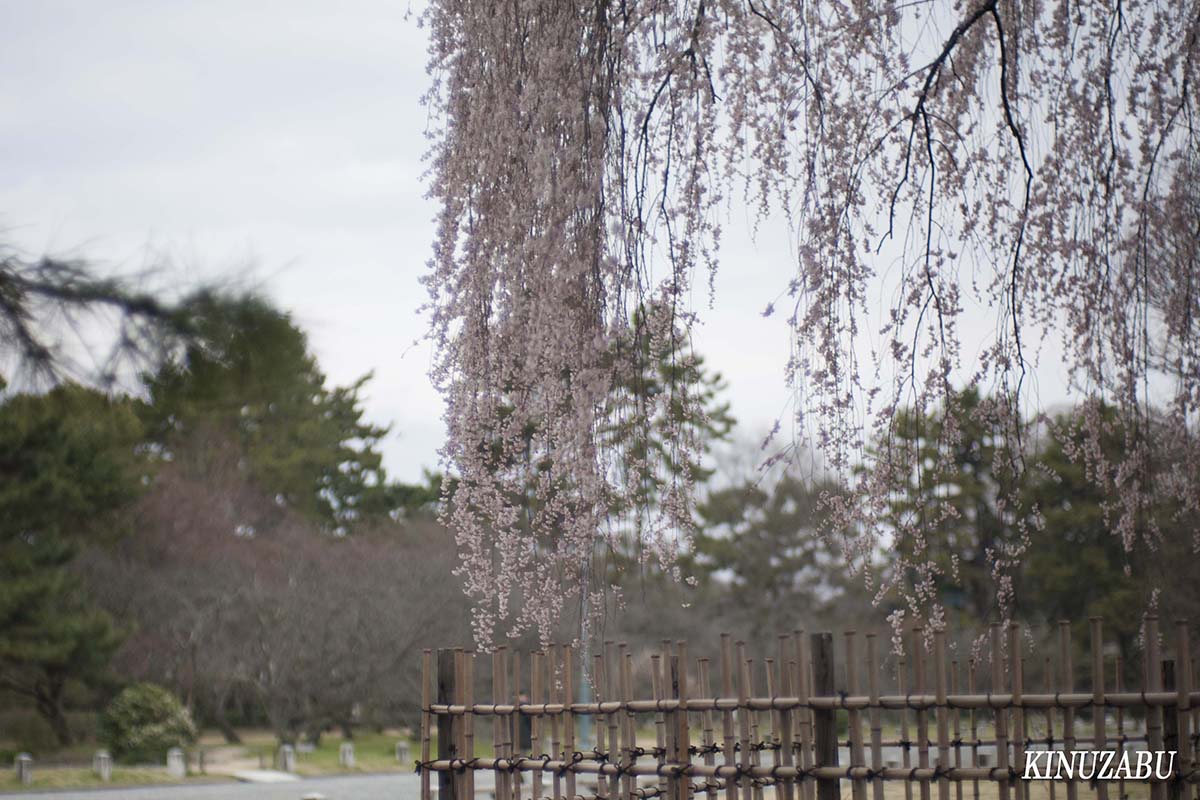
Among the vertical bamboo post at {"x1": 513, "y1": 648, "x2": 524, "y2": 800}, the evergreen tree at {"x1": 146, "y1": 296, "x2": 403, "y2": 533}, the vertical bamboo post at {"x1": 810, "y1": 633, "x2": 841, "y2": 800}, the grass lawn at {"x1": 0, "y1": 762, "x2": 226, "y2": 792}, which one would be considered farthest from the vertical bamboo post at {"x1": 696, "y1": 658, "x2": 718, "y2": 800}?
the grass lawn at {"x1": 0, "y1": 762, "x2": 226, "y2": 792}

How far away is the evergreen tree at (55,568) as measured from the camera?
580 inches

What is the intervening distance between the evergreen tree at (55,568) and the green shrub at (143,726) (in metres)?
0.67

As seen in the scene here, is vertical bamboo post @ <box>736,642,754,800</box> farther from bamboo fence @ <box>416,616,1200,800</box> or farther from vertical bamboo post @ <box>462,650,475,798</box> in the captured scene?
vertical bamboo post @ <box>462,650,475,798</box>

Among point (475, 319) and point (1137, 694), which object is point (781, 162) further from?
→ point (1137, 694)

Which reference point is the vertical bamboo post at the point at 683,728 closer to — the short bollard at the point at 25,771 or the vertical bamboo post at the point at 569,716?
the vertical bamboo post at the point at 569,716

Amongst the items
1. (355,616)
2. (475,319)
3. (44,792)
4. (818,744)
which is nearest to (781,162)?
(475,319)

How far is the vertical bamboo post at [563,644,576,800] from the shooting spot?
3.35 metres

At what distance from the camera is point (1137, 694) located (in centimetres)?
279

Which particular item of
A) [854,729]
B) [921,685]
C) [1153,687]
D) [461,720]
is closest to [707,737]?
[854,729]

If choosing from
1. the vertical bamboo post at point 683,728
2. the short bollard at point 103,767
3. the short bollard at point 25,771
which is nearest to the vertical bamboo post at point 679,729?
the vertical bamboo post at point 683,728

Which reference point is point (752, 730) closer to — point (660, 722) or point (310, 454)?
point (660, 722)

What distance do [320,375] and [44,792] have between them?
1278 cm

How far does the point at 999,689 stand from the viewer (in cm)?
283

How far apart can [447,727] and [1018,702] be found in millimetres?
1765
